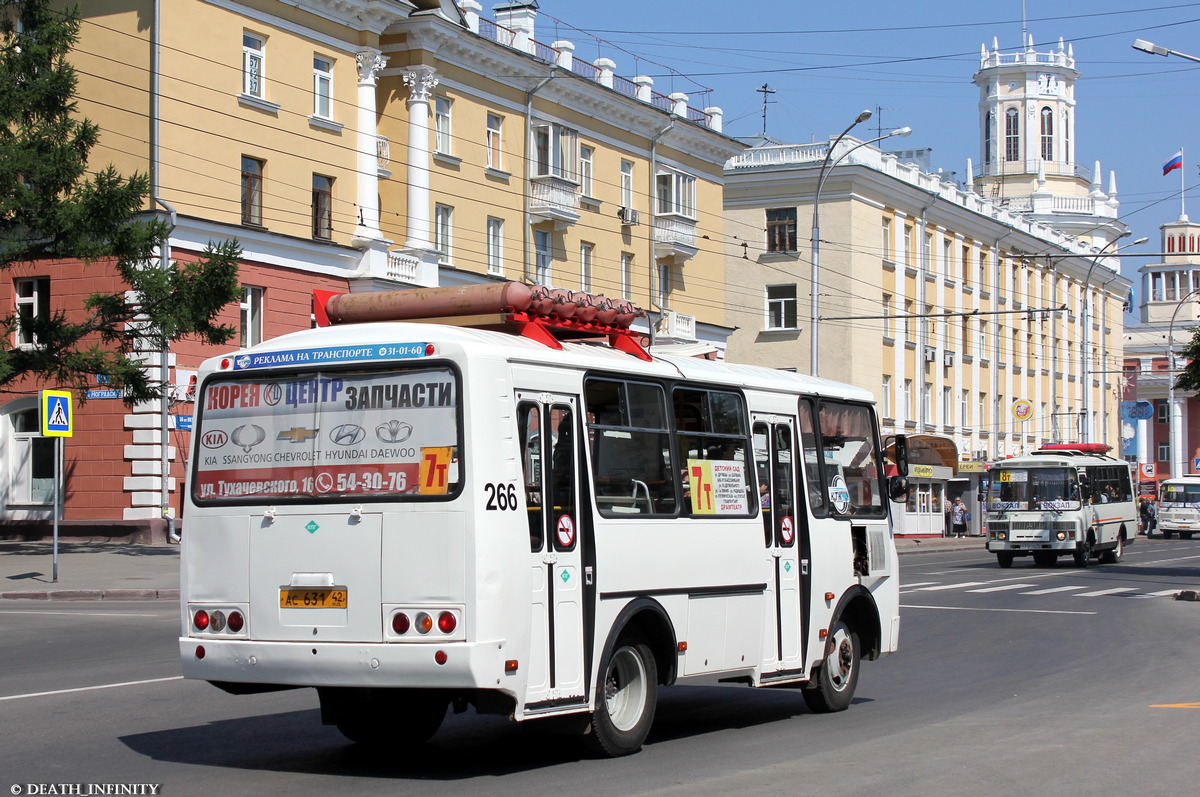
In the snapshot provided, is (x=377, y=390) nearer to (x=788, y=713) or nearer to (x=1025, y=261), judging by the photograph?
(x=788, y=713)

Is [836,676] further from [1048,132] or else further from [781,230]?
[1048,132]

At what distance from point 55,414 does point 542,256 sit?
21.7m

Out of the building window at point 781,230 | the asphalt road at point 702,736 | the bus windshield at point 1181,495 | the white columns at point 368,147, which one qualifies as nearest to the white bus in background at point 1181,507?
the bus windshield at point 1181,495

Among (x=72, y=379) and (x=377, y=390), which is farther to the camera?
(x=72, y=379)

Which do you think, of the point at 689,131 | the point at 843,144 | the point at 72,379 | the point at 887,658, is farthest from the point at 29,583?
the point at 843,144

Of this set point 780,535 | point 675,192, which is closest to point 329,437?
point 780,535

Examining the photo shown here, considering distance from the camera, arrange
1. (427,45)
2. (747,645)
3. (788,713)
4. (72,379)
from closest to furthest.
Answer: (747,645)
(788,713)
(72,379)
(427,45)

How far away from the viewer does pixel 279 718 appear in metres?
11.2

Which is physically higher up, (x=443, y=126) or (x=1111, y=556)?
(x=443, y=126)

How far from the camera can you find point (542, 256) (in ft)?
147

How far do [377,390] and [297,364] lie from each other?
590 millimetres

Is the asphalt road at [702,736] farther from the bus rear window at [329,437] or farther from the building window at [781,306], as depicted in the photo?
the building window at [781,306]

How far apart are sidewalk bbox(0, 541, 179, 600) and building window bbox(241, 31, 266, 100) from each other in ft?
34.9

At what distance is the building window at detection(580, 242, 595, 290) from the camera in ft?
152
